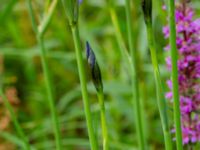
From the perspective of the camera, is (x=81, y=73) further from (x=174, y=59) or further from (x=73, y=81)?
(x=73, y=81)

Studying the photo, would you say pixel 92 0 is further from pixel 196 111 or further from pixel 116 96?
pixel 196 111

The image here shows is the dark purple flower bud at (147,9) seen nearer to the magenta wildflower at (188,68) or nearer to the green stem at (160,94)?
the green stem at (160,94)

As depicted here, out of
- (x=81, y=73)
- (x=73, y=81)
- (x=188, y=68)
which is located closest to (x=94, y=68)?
(x=81, y=73)

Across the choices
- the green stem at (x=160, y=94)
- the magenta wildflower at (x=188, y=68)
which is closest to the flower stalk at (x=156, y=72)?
the green stem at (x=160, y=94)

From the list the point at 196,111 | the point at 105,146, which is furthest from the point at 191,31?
the point at 105,146

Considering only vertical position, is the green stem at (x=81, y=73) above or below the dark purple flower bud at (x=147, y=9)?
below

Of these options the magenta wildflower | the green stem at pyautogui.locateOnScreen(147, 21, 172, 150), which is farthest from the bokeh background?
the green stem at pyautogui.locateOnScreen(147, 21, 172, 150)

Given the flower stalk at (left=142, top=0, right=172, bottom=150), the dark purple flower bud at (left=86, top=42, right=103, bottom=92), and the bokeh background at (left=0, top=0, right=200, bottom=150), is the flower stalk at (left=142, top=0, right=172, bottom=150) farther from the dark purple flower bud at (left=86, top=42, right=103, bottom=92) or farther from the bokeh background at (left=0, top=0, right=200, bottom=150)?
the bokeh background at (left=0, top=0, right=200, bottom=150)
